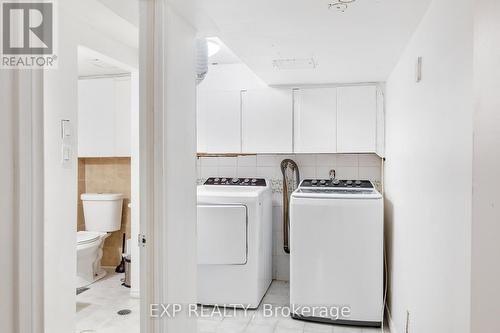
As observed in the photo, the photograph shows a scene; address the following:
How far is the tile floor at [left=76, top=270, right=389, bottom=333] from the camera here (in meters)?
2.78

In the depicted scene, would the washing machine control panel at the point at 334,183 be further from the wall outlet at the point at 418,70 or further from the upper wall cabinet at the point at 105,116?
the upper wall cabinet at the point at 105,116

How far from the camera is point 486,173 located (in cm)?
73

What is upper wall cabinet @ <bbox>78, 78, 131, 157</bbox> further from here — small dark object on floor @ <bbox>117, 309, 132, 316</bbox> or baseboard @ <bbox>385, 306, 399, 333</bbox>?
baseboard @ <bbox>385, 306, 399, 333</bbox>

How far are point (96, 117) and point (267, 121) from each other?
5.94 feet

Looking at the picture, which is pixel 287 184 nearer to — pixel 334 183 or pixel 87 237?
pixel 334 183

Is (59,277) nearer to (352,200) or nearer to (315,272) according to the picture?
(315,272)

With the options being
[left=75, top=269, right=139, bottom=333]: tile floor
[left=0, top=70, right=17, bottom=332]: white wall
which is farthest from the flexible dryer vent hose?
[left=0, top=70, right=17, bottom=332]: white wall

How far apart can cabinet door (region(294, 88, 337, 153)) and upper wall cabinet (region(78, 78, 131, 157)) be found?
5.71 feet

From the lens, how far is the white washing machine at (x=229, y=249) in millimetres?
3114

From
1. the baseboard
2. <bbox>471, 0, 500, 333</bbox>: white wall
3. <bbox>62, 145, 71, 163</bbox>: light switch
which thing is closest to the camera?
<bbox>471, 0, 500, 333</bbox>: white wall

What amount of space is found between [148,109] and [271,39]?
3.02ft

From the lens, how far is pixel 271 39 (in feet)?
7.23

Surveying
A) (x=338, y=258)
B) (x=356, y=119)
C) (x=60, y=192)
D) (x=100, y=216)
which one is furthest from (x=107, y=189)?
(x=356, y=119)

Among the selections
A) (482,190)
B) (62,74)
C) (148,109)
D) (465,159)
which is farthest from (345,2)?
(62,74)
